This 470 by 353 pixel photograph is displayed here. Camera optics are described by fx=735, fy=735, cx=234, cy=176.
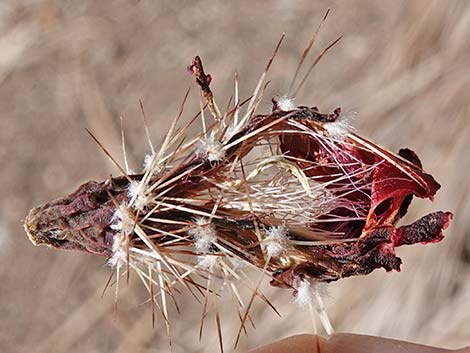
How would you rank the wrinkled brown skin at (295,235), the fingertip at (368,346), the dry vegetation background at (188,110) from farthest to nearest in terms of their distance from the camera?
the dry vegetation background at (188,110)
the fingertip at (368,346)
the wrinkled brown skin at (295,235)

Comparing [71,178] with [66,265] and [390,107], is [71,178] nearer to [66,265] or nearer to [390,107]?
[66,265]

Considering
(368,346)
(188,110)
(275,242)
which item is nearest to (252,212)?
(275,242)

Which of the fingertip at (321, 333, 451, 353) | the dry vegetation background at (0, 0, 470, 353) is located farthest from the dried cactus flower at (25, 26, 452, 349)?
the dry vegetation background at (0, 0, 470, 353)

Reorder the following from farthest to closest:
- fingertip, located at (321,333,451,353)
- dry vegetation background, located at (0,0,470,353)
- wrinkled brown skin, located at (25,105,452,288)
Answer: dry vegetation background, located at (0,0,470,353) < fingertip, located at (321,333,451,353) < wrinkled brown skin, located at (25,105,452,288)

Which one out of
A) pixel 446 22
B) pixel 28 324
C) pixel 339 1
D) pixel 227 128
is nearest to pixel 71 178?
pixel 28 324

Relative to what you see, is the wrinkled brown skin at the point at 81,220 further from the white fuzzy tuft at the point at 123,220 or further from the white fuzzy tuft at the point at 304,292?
the white fuzzy tuft at the point at 304,292

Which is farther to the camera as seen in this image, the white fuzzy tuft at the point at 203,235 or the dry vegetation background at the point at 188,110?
the dry vegetation background at the point at 188,110

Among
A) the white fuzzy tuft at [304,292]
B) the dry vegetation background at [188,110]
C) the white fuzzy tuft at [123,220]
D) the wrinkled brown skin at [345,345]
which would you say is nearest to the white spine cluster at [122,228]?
the white fuzzy tuft at [123,220]

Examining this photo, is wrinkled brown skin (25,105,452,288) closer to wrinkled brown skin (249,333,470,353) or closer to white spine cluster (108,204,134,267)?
white spine cluster (108,204,134,267)
